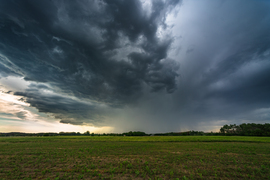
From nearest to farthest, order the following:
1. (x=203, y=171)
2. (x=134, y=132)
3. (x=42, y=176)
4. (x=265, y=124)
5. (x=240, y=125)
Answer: (x=42, y=176) → (x=203, y=171) → (x=265, y=124) → (x=240, y=125) → (x=134, y=132)

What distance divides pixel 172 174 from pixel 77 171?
1059cm

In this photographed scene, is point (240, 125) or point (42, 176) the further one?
point (240, 125)

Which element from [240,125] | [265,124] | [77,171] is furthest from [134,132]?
[77,171]

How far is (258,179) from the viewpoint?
12031 millimetres

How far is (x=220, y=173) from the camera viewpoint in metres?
13.4

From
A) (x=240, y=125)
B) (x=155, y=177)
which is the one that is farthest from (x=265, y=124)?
(x=155, y=177)

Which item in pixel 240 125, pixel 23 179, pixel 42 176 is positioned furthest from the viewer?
pixel 240 125

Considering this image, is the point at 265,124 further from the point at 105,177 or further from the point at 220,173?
the point at 105,177

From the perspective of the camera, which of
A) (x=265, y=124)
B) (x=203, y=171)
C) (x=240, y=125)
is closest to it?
(x=203, y=171)

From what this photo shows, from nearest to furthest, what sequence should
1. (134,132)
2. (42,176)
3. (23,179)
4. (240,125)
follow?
(23,179) → (42,176) → (240,125) → (134,132)

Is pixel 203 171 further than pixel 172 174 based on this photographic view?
Yes

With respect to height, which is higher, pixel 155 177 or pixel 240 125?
pixel 240 125

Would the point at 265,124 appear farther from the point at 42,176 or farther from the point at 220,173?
the point at 42,176

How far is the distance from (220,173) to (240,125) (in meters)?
181
